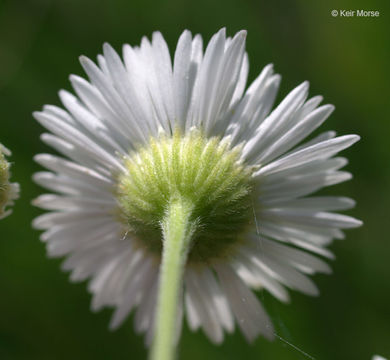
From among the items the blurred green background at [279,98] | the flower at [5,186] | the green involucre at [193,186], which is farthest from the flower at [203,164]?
the blurred green background at [279,98]

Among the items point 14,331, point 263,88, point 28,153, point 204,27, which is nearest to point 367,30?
point 204,27

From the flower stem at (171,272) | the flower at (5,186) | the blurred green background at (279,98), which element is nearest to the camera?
the flower stem at (171,272)

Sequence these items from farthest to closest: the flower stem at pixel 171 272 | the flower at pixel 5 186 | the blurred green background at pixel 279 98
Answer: the blurred green background at pixel 279 98 → the flower at pixel 5 186 → the flower stem at pixel 171 272

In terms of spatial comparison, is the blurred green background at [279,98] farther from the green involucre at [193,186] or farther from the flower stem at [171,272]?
the flower stem at [171,272]

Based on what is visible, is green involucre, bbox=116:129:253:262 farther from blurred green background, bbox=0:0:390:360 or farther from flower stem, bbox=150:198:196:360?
blurred green background, bbox=0:0:390:360

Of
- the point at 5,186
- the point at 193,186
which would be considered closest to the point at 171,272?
the point at 193,186

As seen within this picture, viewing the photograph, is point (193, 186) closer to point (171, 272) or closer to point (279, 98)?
point (171, 272)
